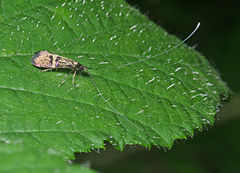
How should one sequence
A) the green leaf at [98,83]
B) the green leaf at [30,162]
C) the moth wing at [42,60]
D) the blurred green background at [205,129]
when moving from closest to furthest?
the green leaf at [30,162]
the green leaf at [98,83]
the moth wing at [42,60]
the blurred green background at [205,129]

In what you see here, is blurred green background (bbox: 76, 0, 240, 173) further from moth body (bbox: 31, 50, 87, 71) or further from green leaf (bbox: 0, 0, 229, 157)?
moth body (bbox: 31, 50, 87, 71)

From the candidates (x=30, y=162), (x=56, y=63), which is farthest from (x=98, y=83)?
(x=30, y=162)

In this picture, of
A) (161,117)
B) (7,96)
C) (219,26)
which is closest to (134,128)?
(161,117)

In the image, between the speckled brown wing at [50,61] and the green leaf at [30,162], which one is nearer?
the green leaf at [30,162]

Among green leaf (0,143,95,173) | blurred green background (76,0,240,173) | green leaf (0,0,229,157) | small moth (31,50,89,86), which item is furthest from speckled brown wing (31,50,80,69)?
blurred green background (76,0,240,173)

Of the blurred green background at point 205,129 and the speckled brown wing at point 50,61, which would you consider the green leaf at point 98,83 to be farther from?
the blurred green background at point 205,129

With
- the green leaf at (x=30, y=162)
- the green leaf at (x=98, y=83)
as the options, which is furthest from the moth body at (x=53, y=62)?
the green leaf at (x=30, y=162)

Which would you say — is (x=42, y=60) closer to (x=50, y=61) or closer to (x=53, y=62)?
(x=50, y=61)
